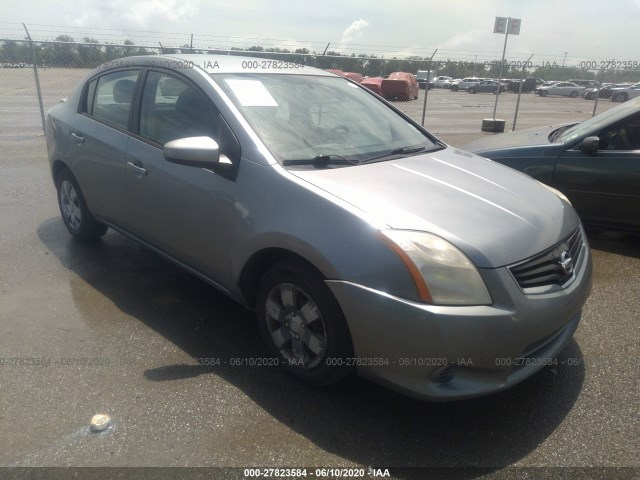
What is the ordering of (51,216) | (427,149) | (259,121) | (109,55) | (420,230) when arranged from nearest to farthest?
(420,230)
(259,121)
(427,149)
(51,216)
(109,55)

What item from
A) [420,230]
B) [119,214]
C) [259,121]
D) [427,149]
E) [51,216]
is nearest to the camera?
[420,230]

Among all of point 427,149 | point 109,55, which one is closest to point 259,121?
point 427,149

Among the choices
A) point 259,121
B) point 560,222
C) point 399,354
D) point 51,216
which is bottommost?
point 51,216

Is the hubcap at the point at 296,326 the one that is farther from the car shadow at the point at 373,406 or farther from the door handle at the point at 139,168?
the door handle at the point at 139,168

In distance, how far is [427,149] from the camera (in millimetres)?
3783

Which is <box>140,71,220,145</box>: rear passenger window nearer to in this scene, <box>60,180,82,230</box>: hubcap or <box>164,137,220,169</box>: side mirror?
<box>164,137,220,169</box>: side mirror

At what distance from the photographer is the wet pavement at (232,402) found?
2449 mm

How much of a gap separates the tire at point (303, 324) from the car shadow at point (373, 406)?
148 millimetres

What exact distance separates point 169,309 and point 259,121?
1501 millimetres

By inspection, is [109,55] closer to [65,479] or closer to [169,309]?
[169,309]

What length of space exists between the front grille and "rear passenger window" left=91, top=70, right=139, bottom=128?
2936 mm

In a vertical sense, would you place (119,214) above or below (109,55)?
below

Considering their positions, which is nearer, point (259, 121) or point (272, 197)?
point (272, 197)

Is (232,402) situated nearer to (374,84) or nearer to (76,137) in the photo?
(76,137)
